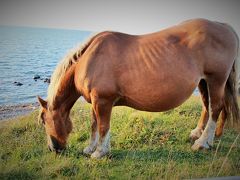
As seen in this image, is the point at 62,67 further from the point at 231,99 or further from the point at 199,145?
the point at 231,99

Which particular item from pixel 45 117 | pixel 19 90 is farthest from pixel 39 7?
pixel 45 117

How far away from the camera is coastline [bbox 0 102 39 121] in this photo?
2.42m

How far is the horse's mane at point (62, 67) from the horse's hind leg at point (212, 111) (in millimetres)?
1186

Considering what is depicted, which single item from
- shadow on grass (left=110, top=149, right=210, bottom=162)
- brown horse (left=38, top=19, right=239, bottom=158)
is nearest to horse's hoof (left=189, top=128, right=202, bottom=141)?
shadow on grass (left=110, top=149, right=210, bottom=162)

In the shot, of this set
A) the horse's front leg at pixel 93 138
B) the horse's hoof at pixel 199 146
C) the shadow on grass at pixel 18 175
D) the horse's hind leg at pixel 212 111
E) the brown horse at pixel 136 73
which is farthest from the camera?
the horse's hoof at pixel 199 146

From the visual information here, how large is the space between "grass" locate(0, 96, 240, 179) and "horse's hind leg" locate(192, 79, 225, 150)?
9 centimetres

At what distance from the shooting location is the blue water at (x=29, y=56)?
7.97ft

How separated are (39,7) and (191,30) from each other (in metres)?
1.32

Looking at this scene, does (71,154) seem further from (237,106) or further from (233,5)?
(233,5)

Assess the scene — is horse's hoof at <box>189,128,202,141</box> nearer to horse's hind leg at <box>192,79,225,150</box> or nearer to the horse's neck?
horse's hind leg at <box>192,79,225,150</box>

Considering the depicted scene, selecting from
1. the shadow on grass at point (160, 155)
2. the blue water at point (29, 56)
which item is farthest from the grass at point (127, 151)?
the blue water at point (29, 56)

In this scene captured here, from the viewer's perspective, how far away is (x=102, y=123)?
2.55 metres

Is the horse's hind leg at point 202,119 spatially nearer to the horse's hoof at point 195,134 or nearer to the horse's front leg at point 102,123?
the horse's hoof at point 195,134

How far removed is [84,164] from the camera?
2.51 m
